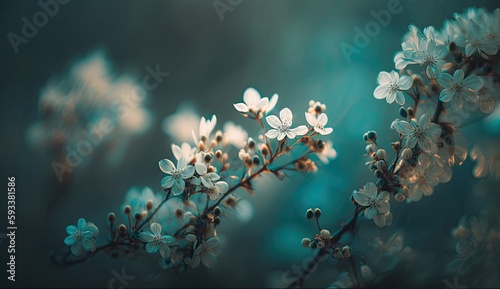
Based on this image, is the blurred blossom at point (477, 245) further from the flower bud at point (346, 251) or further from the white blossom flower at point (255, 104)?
the white blossom flower at point (255, 104)

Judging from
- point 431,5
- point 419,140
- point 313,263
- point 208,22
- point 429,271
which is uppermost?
point 208,22

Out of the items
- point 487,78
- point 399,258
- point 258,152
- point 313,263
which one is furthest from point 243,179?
point 487,78

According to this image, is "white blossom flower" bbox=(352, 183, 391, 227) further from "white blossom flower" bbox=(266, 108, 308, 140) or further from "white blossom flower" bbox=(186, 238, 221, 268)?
"white blossom flower" bbox=(186, 238, 221, 268)

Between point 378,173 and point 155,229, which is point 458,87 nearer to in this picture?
point 378,173

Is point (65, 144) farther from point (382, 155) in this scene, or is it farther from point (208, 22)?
point (382, 155)

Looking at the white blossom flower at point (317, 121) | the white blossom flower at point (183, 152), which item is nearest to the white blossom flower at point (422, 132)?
the white blossom flower at point (317, 121)

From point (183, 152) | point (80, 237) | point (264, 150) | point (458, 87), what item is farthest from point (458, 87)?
point (80, 237)

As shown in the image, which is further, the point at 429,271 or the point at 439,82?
the point at 429,271
